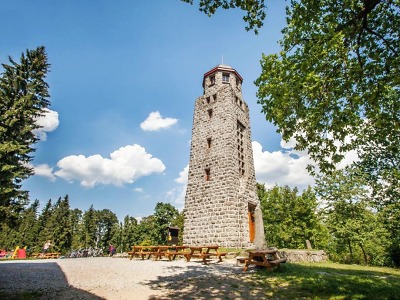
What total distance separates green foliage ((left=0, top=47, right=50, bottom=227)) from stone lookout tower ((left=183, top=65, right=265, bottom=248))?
13244mm

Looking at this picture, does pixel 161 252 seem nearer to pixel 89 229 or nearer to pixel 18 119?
pixel 18 119

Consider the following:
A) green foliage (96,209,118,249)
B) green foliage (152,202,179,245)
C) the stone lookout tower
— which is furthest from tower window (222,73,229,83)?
green foliage (96,209,118,249)

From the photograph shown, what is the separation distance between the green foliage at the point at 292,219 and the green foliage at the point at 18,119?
27.7 meters

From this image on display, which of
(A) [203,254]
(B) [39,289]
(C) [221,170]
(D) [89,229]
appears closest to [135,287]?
(B) [39,289]

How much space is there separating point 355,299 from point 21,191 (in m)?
21.8

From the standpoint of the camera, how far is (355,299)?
4.38 metres

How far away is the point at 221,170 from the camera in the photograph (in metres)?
15.9

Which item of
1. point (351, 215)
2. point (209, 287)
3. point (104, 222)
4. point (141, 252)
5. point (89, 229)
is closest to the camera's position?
point (209, 287)

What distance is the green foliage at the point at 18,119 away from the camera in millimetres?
16547

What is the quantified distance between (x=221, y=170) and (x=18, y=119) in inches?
639

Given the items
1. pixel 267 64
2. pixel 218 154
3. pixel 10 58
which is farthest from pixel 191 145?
pixel 10 58

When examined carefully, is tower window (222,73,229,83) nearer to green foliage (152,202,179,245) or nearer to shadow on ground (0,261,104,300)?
shadow on ground (0,261,104,300)

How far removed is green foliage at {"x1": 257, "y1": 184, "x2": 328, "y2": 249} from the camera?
28.2m

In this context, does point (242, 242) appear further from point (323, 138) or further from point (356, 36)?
point (356, 36)
